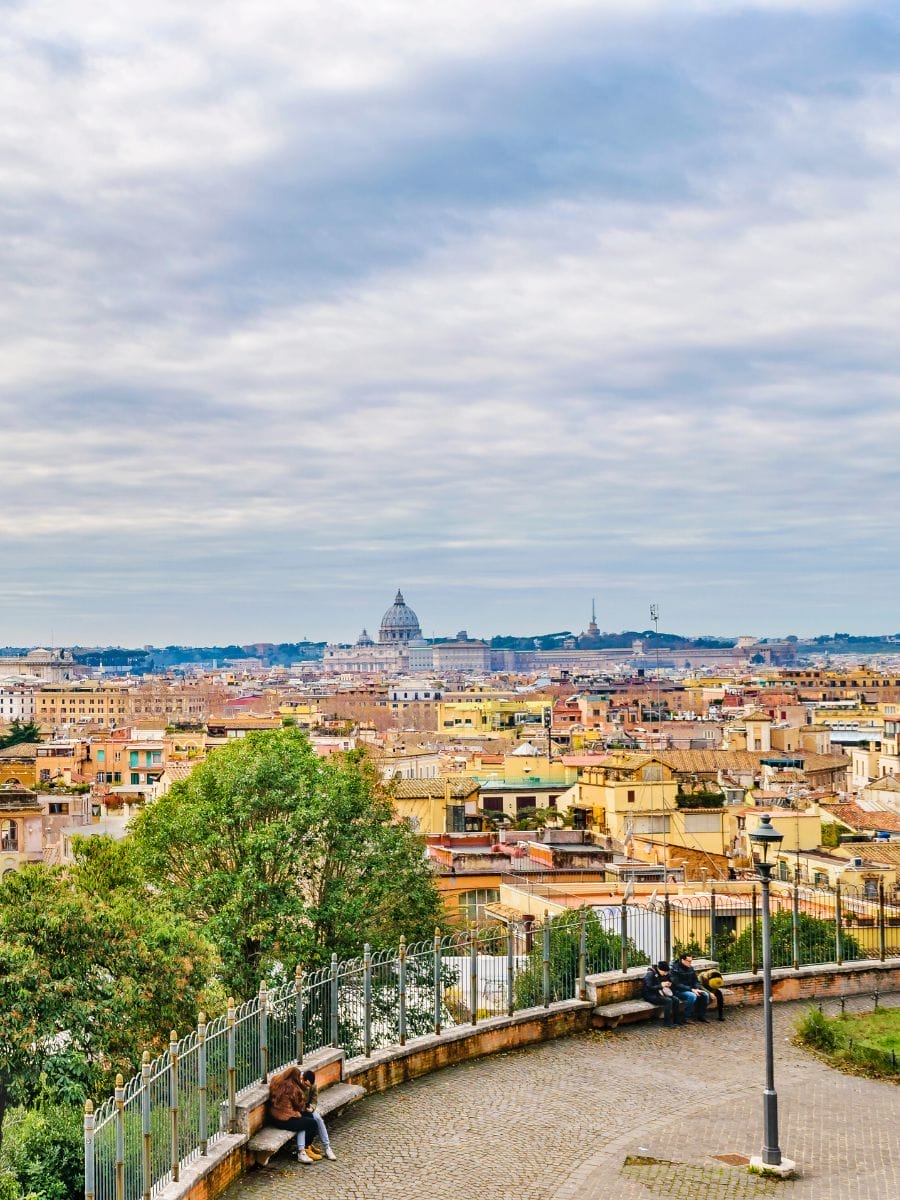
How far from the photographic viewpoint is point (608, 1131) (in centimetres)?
1192

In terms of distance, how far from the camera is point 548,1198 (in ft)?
34.2

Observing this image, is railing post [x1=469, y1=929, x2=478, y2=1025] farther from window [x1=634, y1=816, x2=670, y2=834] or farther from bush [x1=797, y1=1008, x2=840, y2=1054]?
window [x1=634, y1=816, x2=670, y2=834]

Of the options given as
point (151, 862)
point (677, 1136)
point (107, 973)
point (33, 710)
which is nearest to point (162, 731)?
point (151, 862)

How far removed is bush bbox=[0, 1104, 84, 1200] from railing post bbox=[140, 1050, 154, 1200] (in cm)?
56

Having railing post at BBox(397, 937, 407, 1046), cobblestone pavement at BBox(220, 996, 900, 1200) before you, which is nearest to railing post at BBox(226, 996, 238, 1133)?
cobblestone pavement at BBox(220, 996, 900, 1200)

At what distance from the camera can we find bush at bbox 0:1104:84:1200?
9688mm

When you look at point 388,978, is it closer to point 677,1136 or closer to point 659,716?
point 677,1136

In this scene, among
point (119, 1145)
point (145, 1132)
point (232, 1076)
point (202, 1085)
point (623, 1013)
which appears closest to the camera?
point (119, 1145)

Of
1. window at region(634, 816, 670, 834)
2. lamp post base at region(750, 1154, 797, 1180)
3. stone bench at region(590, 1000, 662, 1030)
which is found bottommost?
window at region(634, 816, 670, 834)

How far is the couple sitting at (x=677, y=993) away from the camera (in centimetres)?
1556

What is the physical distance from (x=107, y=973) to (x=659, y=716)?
114 metres

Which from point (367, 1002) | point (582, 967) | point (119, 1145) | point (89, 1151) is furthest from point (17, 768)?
point (89, 1151)

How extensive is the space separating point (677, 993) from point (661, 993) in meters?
0.17

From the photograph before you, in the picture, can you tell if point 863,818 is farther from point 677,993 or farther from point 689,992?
point 677,993
